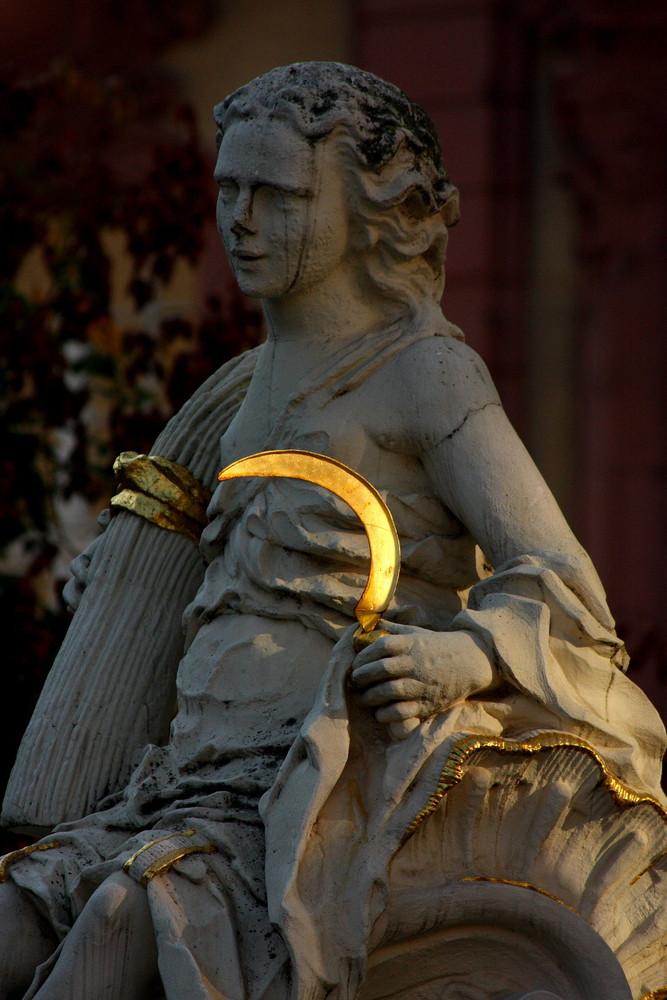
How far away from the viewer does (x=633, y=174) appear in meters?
8.18

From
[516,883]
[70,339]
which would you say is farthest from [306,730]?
[70,339]

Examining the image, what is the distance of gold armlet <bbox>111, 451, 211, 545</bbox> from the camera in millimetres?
3895

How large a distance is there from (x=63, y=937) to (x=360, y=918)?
19.7 inches

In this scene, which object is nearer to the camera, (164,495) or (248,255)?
(248,255)

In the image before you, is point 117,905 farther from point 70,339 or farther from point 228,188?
point 70,339

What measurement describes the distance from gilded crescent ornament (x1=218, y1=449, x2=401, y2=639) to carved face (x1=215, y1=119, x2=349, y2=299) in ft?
1.20

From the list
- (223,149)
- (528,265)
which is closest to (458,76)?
(528,265)

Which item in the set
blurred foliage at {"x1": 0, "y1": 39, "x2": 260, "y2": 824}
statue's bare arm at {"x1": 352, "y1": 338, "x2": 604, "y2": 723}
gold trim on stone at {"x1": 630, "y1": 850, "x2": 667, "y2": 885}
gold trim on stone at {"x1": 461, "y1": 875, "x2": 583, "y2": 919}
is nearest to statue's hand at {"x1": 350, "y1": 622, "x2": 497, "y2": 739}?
statue's bare arm at {"x1": 352, "y1": 338, "x2": 604, "y2": 723}

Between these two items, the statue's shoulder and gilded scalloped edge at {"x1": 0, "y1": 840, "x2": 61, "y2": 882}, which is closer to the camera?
gilded scalloped edge at {"x1": 0, "y1": 840, "x2": 61, "y2": 882}

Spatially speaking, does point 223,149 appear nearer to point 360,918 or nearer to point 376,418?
point 376,418

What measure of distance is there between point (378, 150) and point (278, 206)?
0.61 feet

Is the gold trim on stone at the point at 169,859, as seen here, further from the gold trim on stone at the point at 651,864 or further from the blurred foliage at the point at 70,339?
the blurred foliage at the point at 70,339

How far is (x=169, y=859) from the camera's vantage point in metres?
3.21

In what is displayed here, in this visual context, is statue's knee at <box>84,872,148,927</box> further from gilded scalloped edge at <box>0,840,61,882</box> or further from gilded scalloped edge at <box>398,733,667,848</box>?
gilded scalloped edge at <box>398,733,667,848</box>
